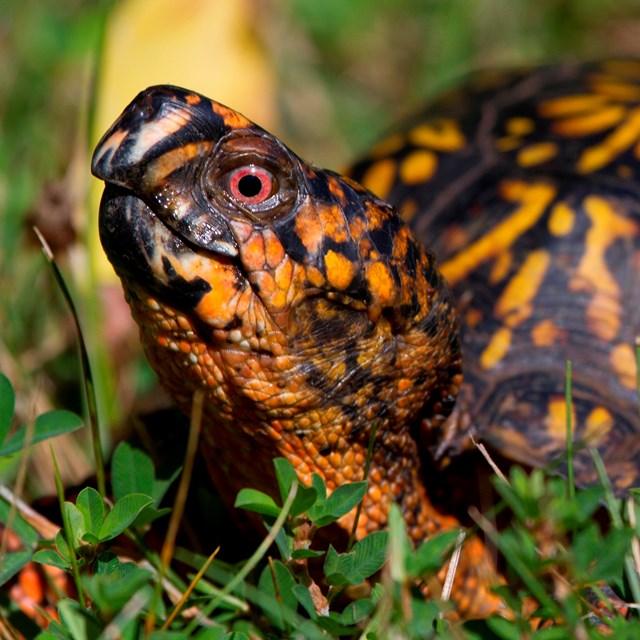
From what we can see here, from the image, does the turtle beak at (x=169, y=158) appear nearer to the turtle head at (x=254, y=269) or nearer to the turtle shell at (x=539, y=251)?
the turtle head at (x=254, y=269)

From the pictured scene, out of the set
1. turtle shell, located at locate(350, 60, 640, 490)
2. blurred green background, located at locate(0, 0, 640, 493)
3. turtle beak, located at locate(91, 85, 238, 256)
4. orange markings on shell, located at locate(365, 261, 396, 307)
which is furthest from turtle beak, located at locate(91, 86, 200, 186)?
blurred green background, located at locate(0, 0, 640, 493)

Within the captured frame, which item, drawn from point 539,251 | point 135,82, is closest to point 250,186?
point 539,251

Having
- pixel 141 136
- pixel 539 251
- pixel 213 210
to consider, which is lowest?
pixel 539 251

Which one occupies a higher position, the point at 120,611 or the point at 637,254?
the point at 120,611

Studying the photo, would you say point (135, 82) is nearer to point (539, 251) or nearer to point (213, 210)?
point (539, 251)

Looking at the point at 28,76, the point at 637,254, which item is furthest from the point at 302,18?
the point at 637,254

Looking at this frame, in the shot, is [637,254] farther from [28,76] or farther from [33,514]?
[28,76]
